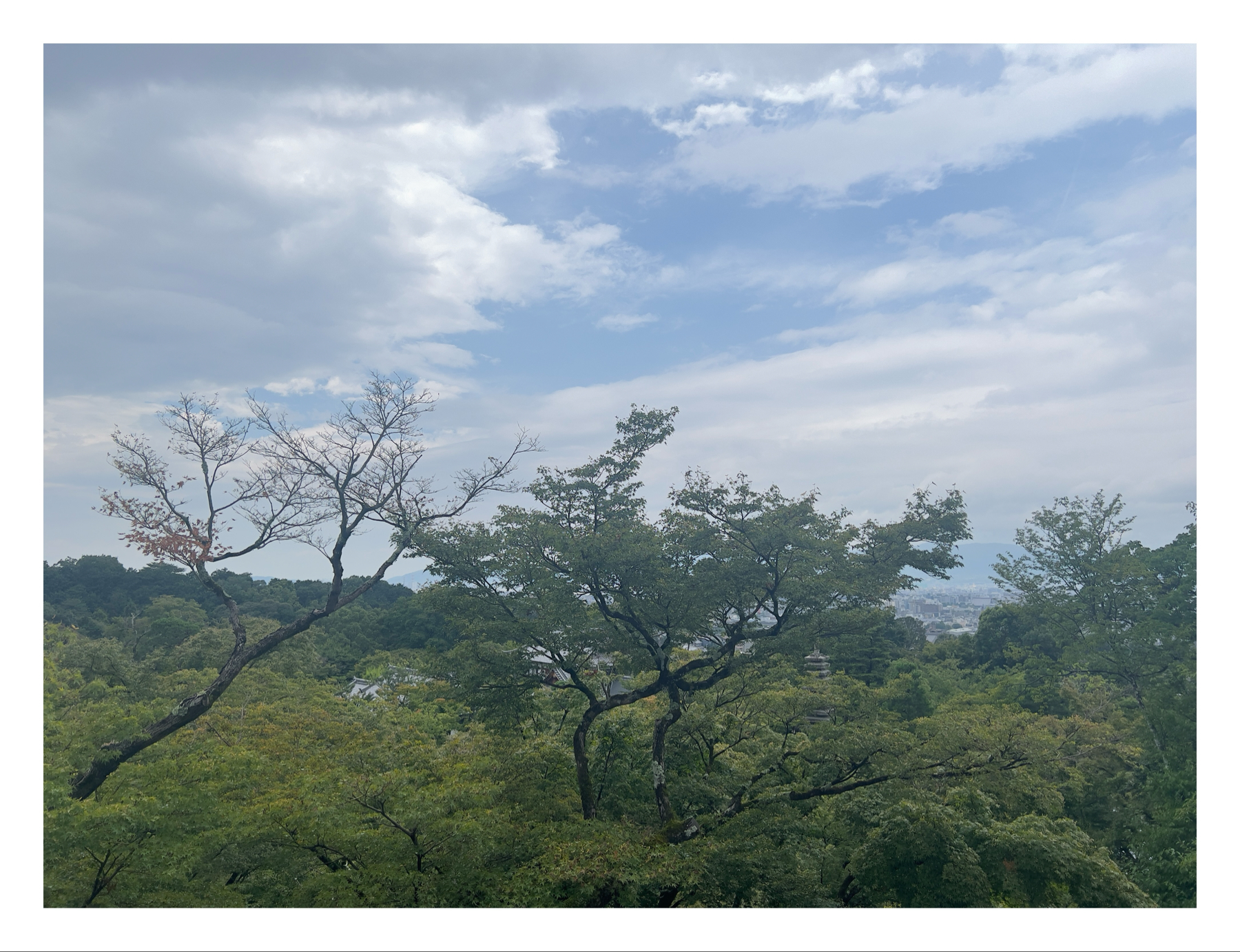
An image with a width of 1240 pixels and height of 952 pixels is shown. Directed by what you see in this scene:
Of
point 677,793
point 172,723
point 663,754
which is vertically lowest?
point 677,793

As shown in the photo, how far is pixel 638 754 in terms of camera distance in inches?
463

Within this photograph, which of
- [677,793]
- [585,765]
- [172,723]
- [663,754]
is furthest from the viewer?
[663,754]

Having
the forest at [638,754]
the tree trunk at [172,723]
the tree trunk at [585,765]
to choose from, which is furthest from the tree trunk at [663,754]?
the tree trunk at [172,723]

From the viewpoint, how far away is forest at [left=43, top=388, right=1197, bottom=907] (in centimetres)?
817

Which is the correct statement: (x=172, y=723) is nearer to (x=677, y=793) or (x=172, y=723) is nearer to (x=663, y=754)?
(x=663, y=754)

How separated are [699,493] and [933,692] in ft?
54.5

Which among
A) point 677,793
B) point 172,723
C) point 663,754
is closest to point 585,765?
point 663,754

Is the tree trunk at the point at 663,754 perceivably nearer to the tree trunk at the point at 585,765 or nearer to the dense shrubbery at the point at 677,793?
the dense shrubbery at the point at 677,793

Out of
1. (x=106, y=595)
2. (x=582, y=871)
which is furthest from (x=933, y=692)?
(x=106, y=595)

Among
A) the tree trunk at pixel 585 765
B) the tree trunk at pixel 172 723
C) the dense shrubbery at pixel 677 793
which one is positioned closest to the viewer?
the dense shrubbery at pixel 677 793

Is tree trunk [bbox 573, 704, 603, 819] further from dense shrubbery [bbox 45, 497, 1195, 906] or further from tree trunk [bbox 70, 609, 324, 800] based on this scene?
tree trunk [bbox 70, 609, 324, 800]

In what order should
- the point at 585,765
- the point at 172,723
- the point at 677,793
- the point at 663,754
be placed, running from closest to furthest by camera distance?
1. the point at 172,723
2. the point at 585,765
3. the point at 677,793
4. the point at 663,754

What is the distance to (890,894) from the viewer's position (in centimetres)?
873

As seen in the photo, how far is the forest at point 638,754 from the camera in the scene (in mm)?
8172
